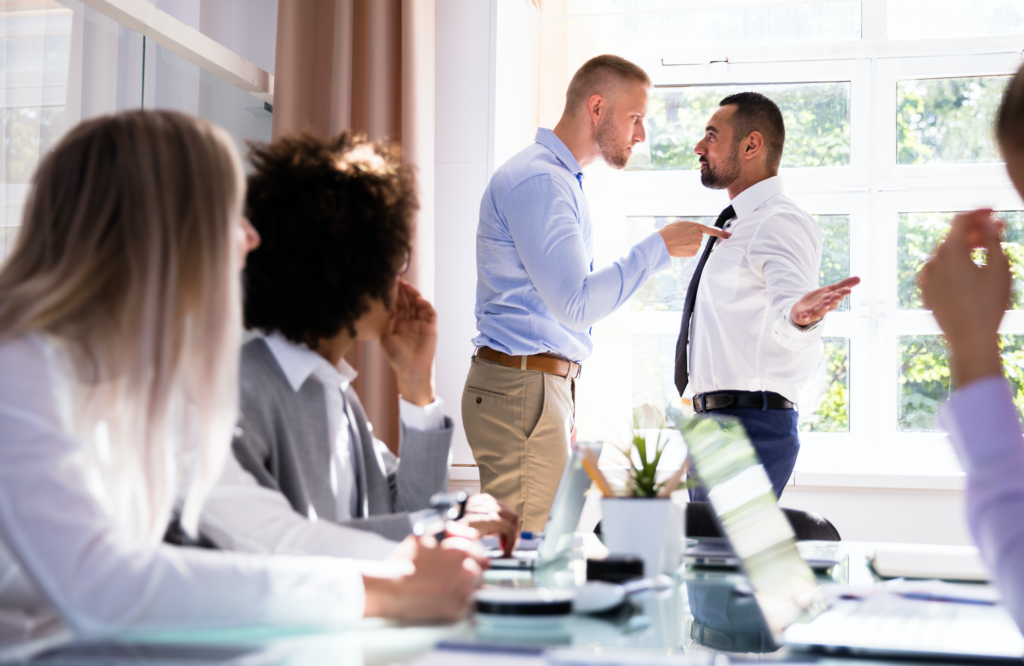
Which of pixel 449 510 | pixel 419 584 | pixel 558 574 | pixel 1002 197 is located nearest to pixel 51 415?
pixel 419 584

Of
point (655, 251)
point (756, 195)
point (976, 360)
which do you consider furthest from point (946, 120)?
point (976, 360)

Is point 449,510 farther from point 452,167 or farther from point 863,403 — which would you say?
point 863,403

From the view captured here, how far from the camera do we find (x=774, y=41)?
12.4 ft

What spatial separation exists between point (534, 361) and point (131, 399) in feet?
5.49

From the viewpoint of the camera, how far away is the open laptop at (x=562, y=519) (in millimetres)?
1270

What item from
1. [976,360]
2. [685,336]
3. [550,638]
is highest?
[685,336]

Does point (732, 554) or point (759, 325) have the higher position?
point (759, 325)

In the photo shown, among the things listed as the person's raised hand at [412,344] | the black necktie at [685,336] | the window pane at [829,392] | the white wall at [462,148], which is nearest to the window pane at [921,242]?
the window pane at [829,392]

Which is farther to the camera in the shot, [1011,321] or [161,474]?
[1011,321]

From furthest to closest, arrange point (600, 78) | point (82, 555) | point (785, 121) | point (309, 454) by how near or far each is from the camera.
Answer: point (785, 121)
point (600, 78)
point (309, 454)
point (82, 555)

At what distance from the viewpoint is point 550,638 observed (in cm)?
84

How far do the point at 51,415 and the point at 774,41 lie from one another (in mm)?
3644

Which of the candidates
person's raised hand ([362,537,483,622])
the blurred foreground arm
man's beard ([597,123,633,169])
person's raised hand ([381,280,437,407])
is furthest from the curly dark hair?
man's beard ([597,123,633,169])

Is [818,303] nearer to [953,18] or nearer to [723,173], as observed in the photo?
[723,173]
